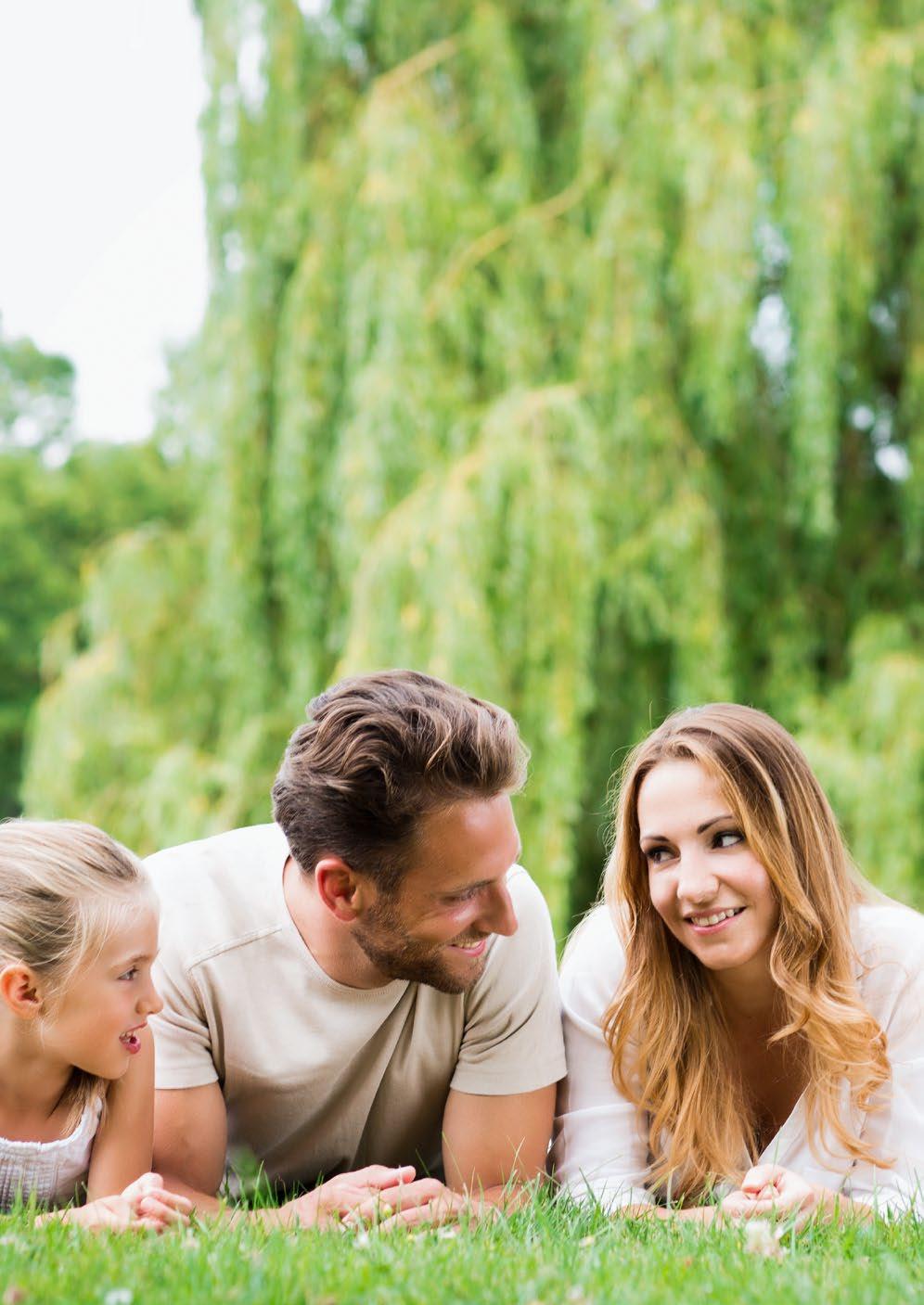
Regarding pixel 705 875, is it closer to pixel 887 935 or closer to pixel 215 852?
pixel 887 935

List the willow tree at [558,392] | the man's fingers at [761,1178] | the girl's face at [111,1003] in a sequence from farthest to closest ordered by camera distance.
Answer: the willow tree at [558,392]
the girl's face at [111,1003]
the man's fingers at [761,1178]

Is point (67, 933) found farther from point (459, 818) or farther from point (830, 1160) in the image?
point (830, 1160)

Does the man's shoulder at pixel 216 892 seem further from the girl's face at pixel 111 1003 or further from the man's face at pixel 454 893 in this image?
the man's face at pixel 454 893

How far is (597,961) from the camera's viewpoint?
12.4 feet

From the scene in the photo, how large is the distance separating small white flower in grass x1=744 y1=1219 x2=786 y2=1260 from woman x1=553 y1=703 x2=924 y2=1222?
559mm

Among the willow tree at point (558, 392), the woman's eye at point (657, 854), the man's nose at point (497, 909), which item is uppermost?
the willow tree at point (558, 392)

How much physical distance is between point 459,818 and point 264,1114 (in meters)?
0.97

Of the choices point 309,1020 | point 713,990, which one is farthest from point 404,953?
point 713,990

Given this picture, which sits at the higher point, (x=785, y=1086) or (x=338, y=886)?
(x=338, y=886)

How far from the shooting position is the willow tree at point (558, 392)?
279 inches

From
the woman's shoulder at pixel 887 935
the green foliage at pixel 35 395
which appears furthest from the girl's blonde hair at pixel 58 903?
the green foliage at pixel 35 395

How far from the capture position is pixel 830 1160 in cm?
340

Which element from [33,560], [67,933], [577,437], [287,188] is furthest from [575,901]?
[33,560]

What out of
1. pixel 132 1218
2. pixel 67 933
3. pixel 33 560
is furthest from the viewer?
pixel 33 560
